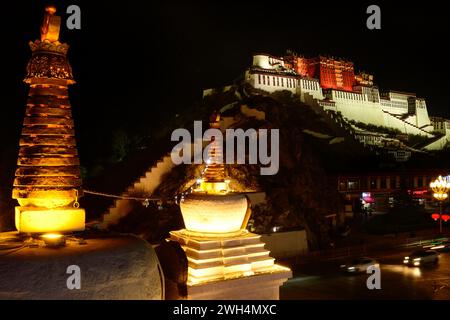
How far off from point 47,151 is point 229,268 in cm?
547

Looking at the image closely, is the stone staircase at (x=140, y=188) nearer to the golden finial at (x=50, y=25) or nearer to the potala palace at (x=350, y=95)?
the golden finial at (x=50, y=25)

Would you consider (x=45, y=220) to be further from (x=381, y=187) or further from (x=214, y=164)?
(x=381, y=187)

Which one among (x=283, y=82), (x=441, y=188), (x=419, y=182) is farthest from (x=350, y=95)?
(x=441, y=188)

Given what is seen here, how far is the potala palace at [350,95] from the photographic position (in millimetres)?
74812

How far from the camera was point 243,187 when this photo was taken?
3397 cm

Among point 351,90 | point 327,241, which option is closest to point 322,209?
point 327,241

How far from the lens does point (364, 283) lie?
A: 24.0m

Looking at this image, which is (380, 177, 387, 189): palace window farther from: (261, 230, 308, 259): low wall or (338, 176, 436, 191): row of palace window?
(261, 230, 308, 259): low wall

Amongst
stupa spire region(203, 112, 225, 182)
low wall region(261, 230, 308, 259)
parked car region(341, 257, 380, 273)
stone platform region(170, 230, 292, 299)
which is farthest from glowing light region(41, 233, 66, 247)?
parked car region(341, 257, 380, 273)

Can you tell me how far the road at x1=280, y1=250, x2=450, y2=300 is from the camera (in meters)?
21.7

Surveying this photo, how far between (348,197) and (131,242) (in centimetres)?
4159

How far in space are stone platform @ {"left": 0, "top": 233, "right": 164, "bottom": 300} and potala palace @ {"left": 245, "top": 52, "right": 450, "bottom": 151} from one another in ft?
211

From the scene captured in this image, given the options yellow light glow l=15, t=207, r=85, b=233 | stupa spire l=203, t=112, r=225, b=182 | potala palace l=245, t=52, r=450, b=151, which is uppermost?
potala palace l=245, t=52, r=450, b=151

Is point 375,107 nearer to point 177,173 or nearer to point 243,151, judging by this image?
point 243,151
